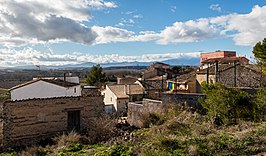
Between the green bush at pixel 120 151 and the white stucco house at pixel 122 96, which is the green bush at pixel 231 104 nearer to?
the green bush at pixel 120 151

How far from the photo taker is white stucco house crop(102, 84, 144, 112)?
34844mm

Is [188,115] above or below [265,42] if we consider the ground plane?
below

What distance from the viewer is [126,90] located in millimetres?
36188

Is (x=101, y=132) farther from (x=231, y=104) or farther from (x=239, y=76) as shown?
(x=239, y=76)

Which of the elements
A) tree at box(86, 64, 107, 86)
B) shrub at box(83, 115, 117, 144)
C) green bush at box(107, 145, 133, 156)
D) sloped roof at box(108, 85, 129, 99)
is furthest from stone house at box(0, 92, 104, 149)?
tree at box(86, 64, 107, 86)

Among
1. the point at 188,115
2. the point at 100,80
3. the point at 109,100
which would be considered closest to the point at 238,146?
the point at 188,115

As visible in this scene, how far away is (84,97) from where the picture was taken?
68.4 feet

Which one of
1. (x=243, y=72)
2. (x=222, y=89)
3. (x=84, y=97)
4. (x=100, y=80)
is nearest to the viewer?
(x=222, y=89)

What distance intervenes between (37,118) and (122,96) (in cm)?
1706

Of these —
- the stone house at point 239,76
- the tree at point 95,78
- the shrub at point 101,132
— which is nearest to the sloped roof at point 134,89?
the tree at point 95,78

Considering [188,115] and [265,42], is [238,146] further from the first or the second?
[188,115]

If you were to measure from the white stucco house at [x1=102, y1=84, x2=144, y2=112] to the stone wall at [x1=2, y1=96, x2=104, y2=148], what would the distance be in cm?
1362

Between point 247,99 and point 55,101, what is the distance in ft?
41.7

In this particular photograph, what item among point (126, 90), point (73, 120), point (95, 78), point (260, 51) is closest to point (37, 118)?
point (73, 120)
